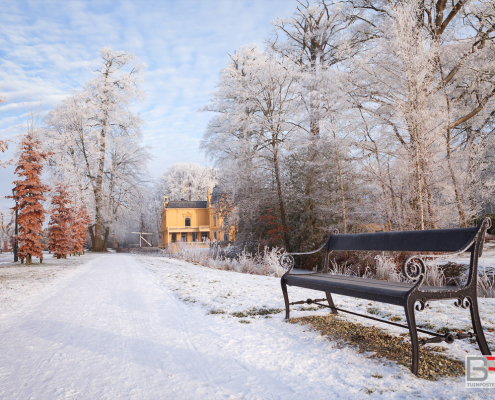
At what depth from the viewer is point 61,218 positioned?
685 inches

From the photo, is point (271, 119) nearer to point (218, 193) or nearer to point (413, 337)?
point (218, 193)

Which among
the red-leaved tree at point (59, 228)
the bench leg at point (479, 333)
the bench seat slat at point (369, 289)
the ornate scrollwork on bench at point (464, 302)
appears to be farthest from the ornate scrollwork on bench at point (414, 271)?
the red-leaved tree at point (59, 228)

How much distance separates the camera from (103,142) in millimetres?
26859

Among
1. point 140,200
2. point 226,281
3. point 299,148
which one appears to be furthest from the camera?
point 140,200

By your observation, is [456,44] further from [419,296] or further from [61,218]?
[61,218]

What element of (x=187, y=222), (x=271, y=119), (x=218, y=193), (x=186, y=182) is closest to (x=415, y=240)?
(x=271, y=119)

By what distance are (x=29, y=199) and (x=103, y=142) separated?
14.2m

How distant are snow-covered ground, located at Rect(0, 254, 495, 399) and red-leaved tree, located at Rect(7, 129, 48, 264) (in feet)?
33.7

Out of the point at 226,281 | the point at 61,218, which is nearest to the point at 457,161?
the point at 226,281

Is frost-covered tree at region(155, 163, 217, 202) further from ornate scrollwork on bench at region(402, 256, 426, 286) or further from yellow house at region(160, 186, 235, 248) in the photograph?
ornate scrollwork on bench at region(402, 256, 426, 286)

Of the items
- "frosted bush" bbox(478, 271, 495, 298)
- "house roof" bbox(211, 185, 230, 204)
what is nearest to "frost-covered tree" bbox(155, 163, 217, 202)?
"house roof" bbox(211, 185, 230, 204)

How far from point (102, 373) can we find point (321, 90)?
1053cm

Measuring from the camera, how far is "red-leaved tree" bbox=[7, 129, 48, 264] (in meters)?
13.6

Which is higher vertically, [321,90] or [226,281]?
[321,90]
